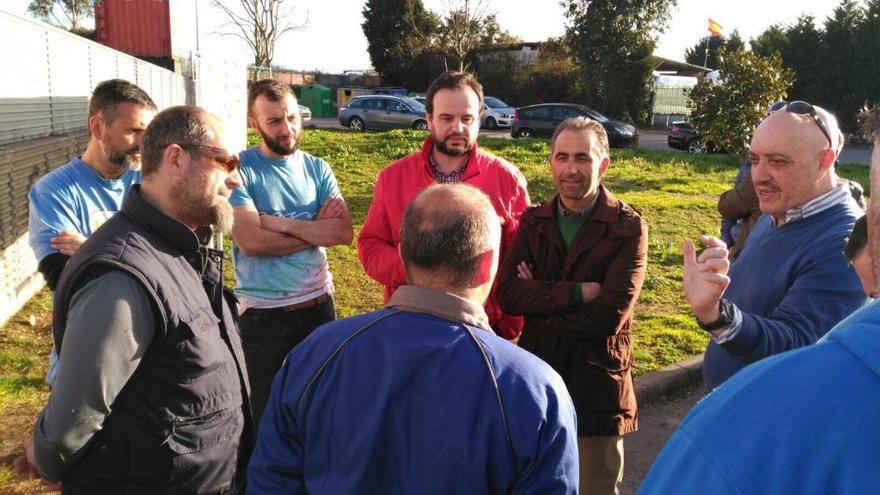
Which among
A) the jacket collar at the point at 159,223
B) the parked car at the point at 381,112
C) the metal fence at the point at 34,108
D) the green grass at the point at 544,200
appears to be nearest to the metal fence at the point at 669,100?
the parked car at the point at 381,112

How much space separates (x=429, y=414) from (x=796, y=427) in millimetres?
983

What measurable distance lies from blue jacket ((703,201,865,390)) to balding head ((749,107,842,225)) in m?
0.10

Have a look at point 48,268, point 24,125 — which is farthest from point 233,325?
point 24,125

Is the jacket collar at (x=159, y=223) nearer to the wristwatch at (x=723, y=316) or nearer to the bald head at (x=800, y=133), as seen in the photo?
the wristwatch at (x=723, y=316)

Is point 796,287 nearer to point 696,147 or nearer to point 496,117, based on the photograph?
point 696,147

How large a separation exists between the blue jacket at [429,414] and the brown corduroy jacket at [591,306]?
4.78ft

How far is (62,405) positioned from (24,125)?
6.32 m

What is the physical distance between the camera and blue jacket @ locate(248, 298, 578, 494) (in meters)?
1.70

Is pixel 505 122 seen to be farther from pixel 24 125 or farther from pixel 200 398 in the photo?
pixel 200 398

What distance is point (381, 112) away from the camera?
1091 inches

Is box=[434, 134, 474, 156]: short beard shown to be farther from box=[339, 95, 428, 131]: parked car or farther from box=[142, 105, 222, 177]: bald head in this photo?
box=[339, 95, 428, 131]: parked car

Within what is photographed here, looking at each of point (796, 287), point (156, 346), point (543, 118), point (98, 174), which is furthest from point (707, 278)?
point (543, 118)

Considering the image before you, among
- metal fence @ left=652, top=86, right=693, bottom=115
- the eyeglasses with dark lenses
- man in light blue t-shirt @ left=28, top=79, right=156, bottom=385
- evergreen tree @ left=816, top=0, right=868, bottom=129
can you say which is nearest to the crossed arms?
man in light blue t-shirt @ left=28, top=79, right=156, bottom=385

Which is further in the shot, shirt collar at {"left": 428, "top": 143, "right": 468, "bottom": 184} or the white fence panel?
the white fence panel
